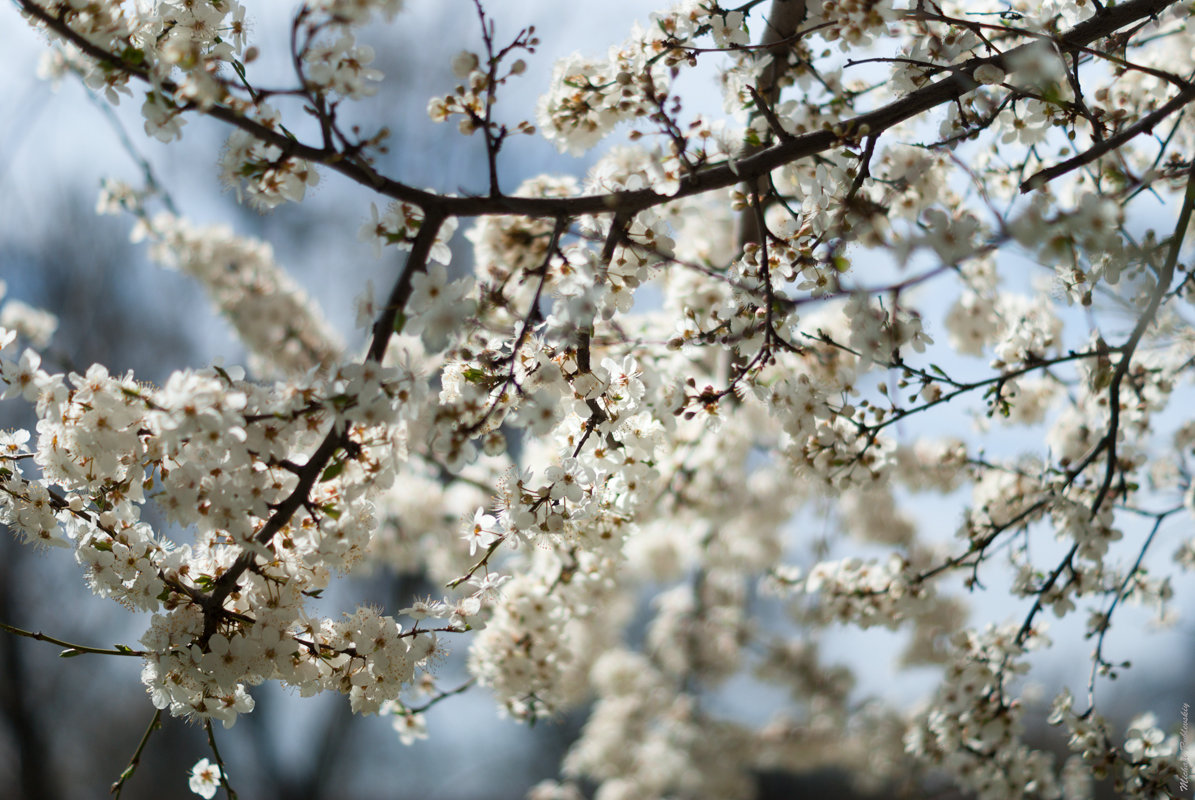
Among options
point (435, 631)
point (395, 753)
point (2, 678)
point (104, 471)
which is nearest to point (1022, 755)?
point (435, 631)

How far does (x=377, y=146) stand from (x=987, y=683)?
2.01m

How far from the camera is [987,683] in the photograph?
2029 mm

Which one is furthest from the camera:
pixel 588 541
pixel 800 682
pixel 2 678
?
pixel 2 678

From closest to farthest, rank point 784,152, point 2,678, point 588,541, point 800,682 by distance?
point 784,152, point 588,541, point 800,682, point 2,678

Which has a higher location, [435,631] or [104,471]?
[104,471]

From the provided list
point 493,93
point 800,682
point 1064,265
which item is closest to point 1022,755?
point 1064,265

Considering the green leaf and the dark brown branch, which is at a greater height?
the dark brown branch

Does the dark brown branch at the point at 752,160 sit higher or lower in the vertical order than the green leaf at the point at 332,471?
higher

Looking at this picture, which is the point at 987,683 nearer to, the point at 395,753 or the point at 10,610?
the point at 10,610

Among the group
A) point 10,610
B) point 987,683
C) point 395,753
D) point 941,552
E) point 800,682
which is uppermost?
point 10,610

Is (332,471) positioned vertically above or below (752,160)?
below

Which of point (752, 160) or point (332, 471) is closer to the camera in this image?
point (332, 471)

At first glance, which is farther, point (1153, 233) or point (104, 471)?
point (1153, 233)

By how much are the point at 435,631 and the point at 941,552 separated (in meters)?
4.96
